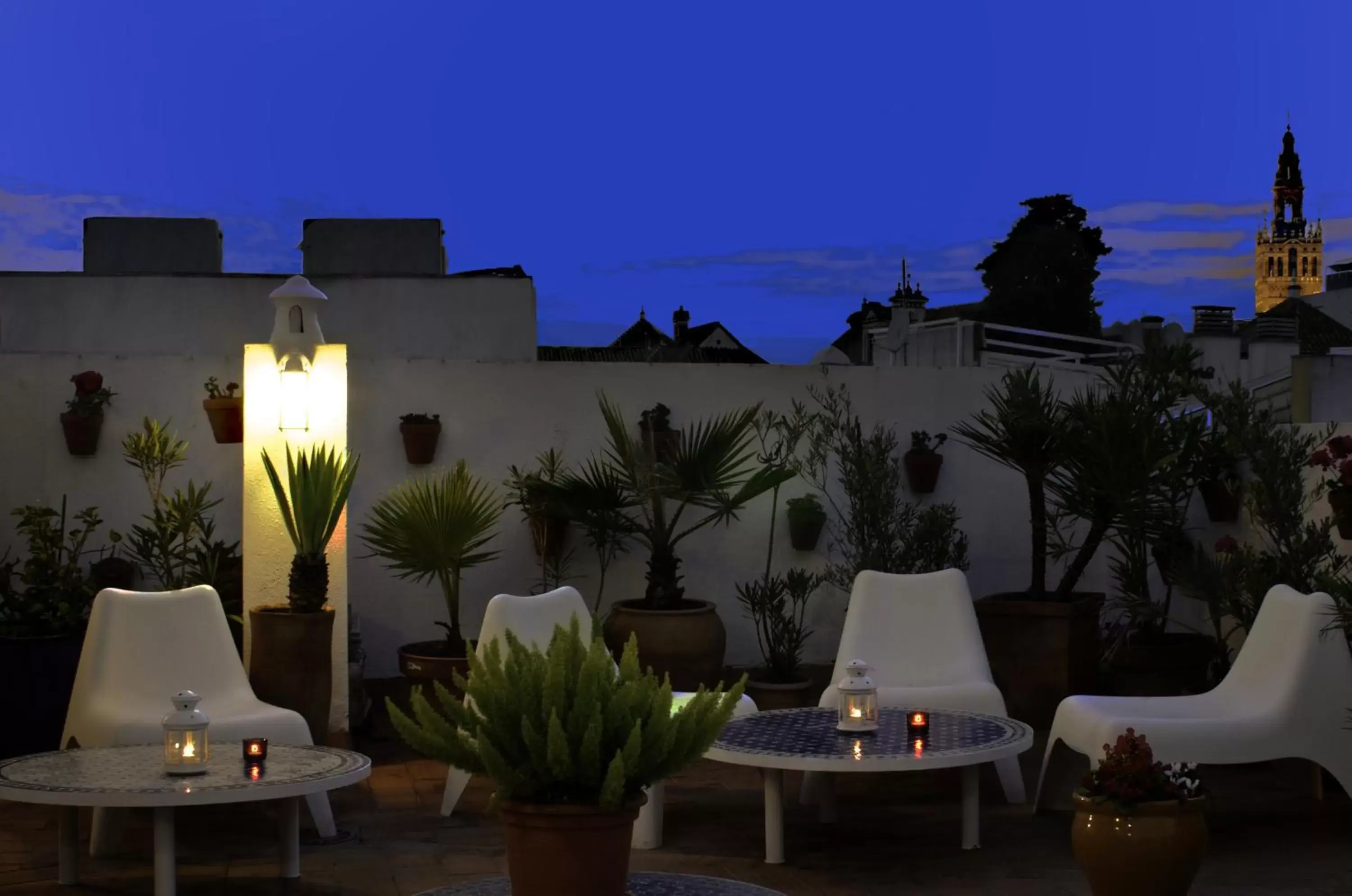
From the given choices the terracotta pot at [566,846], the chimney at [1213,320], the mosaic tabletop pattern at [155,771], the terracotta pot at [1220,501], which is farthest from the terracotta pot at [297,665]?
the chimney at [1213,320]

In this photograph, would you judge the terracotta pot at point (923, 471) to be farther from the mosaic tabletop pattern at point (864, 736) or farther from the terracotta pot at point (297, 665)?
the terracotta pot at point (297, 665)

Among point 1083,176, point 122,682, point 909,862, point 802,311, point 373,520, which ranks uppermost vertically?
point 1083,176

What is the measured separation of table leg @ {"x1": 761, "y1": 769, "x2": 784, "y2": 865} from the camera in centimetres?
527

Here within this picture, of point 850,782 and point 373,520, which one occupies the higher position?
point 373,520

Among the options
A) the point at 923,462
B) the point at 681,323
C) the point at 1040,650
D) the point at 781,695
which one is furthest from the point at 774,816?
the point at 681,323

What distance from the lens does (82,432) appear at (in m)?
8.46

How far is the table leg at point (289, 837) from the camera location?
16.5 ft

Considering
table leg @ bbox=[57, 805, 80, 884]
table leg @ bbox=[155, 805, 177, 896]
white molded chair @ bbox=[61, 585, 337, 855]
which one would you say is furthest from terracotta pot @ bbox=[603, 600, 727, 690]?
table leg @ bbox=[155, 805, 177, 896]

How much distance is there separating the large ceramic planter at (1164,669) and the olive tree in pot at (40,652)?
482 cm

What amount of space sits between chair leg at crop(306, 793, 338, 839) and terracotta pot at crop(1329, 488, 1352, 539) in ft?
14.0

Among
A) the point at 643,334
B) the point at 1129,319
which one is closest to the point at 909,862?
the point at 1129,319

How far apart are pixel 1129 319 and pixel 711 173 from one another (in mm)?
9285

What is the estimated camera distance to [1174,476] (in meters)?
7.78

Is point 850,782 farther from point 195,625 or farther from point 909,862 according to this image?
point 195,625
